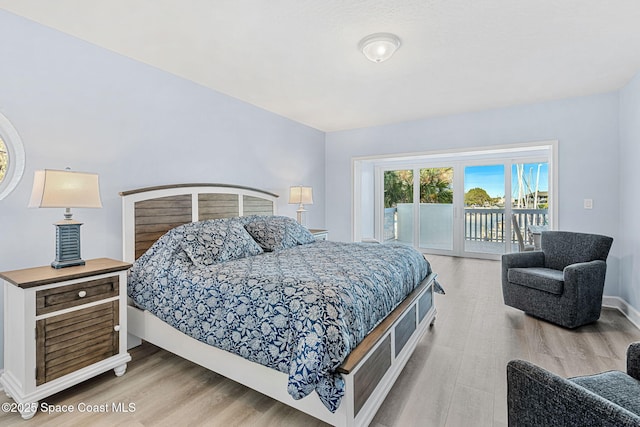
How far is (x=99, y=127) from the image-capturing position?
255cm

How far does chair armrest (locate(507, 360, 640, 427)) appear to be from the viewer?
2.76 ft

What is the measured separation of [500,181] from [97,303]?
6.39 metres

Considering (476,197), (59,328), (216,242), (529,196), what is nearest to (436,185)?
(476,197)

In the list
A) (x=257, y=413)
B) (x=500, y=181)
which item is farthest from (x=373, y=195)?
(x=257, y=413)

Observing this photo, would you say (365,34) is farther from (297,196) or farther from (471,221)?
(471,221)

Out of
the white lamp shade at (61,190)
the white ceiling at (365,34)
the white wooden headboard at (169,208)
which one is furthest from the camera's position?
the white wooden headboard at (169,208)

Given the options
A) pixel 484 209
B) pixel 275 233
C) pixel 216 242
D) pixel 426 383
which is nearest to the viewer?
pixel 426 383

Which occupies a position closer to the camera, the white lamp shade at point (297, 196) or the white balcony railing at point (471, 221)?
the white lamp shade at point (297, 196)

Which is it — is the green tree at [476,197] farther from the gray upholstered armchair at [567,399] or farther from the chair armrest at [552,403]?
the chair armrest at [552,403]

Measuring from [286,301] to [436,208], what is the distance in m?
5.66

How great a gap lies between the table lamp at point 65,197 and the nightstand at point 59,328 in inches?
4.7

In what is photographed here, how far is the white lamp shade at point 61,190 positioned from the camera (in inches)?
75.7

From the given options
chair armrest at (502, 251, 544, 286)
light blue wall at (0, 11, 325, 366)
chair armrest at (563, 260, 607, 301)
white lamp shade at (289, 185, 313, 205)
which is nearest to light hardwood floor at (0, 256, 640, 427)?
chair armrest at (563, 260, 607, 301)

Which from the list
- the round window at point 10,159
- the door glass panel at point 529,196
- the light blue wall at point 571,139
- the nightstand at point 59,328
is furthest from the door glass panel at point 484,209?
the round window at point 10,159
